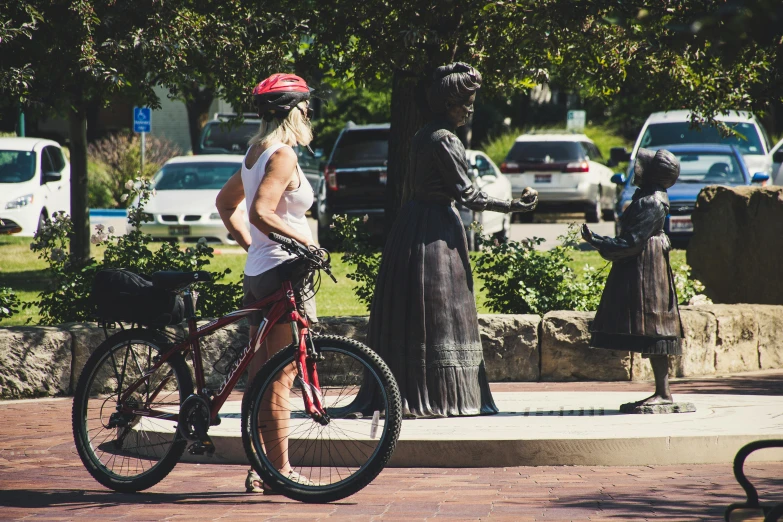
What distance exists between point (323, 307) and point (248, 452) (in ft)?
21.6

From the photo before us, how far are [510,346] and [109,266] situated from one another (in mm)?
3234

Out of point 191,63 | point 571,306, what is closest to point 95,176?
point 191,63

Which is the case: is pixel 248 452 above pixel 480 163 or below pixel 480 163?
below

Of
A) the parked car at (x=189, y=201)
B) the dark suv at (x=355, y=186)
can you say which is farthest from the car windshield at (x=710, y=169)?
the parked car at (x=189, y=201)

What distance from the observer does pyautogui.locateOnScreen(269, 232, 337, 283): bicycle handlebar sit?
474cm

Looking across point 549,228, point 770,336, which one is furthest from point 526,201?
point 549,228

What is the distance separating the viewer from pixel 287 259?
4.94 meters

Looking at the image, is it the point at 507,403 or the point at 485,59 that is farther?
the point at 485,59

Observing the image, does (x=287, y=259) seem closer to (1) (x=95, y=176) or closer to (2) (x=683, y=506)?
(2) (x=683, y=506)

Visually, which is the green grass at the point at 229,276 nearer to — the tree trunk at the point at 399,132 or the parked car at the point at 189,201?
the parked car at the point at 189,201

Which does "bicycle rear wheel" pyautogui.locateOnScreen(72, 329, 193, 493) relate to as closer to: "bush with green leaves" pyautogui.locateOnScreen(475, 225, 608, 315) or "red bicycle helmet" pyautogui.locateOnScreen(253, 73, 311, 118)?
"red bicycle helmet" pyautogui.locateOnScreen(253, 73, 311, 118)

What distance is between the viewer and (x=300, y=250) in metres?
4.78

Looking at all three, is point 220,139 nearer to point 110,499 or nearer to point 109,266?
point 109,266

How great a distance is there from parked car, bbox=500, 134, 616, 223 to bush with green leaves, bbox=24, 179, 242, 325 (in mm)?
14656
